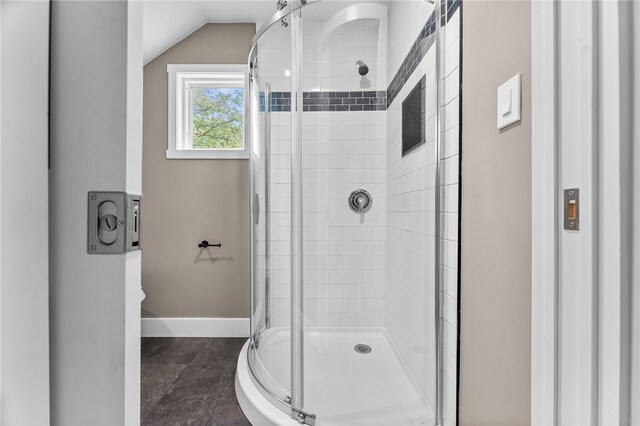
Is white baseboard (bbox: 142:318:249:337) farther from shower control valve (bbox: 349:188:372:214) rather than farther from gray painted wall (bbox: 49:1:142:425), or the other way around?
gray painted wall (bbox: 49:1:142:425)

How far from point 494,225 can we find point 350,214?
731mm

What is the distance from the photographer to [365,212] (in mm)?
1466

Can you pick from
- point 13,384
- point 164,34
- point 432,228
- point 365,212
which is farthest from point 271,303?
point 164,34

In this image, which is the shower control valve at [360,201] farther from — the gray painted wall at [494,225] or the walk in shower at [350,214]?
the gray painted wall at [494,225]

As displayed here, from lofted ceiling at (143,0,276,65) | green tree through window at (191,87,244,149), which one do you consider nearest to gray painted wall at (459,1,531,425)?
lofted ceiling at (143,0,276,65)

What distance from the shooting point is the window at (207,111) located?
2.42 metres

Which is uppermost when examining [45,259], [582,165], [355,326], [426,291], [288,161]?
[288,161]

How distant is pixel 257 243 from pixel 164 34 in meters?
1.75

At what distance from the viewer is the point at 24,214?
0.43 m

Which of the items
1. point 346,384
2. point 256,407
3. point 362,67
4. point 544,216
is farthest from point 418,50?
point 256,407

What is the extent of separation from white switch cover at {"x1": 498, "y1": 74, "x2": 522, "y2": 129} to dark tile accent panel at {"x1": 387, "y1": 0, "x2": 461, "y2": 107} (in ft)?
1.54

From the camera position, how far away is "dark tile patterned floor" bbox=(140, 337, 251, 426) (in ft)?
4.61

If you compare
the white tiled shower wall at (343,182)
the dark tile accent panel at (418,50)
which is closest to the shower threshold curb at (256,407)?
the white tiled shower wall at (343,182)

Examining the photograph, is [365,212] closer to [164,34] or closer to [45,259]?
[45,259]
